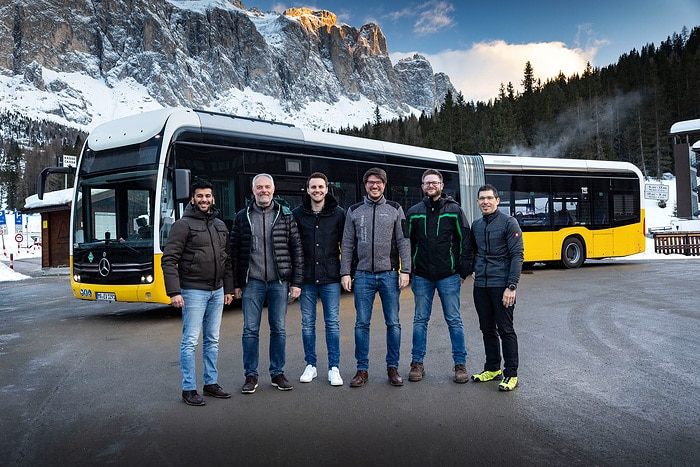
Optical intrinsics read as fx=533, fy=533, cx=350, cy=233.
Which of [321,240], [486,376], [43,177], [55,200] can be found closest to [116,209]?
[43,177]

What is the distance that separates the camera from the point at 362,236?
4.85 m

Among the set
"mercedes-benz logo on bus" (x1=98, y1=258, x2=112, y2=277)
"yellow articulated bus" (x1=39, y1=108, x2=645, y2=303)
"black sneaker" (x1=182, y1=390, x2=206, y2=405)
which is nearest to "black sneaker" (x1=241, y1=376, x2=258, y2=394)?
"black sneaker" (x1=182, y1=390, x2=206, y2=405)

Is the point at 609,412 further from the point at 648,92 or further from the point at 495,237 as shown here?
the point at 648,92

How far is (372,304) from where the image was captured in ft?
16.0

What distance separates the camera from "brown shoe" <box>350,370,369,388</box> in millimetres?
4688

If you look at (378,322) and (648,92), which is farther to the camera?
(648,92)

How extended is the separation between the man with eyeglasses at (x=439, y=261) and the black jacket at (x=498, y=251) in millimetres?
109

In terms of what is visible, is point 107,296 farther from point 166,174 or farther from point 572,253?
point 572,253

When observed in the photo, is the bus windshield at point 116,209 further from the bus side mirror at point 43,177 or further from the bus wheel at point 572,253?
the bus wheel at point 572,253

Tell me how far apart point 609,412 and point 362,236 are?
7.88 feet

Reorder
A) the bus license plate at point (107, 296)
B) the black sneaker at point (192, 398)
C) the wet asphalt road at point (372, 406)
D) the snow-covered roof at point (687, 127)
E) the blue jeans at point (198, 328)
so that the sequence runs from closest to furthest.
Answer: the wet asphalt road at point (372, 406) < the black sneaker at point (192, 398) < the blue jeans at point (198, 328) < the bus license plate at point (107, 296) < the snow-covered roof at point (687, 127)

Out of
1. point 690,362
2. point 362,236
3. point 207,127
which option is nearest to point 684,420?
point 690,362

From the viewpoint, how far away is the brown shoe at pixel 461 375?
4.76m

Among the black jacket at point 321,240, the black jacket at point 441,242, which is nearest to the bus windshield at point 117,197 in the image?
the black jacket at point 321,240
